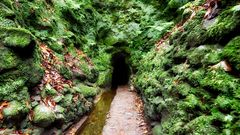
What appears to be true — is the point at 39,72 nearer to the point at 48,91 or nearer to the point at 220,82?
the point at 48,91

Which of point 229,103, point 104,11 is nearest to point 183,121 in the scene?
point 229,103

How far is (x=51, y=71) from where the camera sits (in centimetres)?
744

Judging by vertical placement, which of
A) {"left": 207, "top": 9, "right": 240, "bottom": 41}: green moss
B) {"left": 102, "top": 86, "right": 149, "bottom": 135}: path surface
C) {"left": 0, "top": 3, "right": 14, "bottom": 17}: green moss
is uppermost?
{"left": 0, "top": 3, "right": 14, "bottom": 17}: green moss

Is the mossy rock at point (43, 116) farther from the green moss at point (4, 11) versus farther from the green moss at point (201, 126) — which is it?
the green moss at point (201, 126)

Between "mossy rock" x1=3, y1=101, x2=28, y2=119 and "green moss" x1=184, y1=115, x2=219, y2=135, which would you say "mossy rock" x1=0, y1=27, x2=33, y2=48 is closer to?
"mossy rock" x1=3, y1=101, x2=28, y2=119

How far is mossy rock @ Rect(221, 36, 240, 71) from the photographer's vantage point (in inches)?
161

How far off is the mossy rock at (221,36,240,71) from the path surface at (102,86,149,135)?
3.50 m

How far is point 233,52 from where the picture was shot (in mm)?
4258

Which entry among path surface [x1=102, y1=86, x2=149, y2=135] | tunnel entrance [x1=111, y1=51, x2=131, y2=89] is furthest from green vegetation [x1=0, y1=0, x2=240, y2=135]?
→ tunnel entrance [x1=111, y1=51, x2=131, y2=89]

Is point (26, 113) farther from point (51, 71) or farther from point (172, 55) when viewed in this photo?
point (172, 55)

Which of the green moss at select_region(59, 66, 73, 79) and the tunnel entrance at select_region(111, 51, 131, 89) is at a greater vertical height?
the tunnel entrance at select_region(111, 51, 131, 89)

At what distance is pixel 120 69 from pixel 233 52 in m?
12.2

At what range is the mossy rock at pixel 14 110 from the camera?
501 cm

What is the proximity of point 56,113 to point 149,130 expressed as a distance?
272 cm
